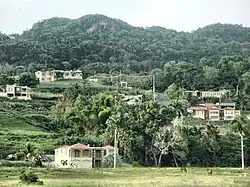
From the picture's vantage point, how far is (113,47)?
15575 centimetres

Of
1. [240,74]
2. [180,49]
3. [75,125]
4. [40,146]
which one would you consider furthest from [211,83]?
[180,49]

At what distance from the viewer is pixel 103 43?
159 meters

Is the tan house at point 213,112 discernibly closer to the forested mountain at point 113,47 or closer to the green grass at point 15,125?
the green grass at point 15,125

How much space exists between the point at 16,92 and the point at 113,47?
74.3 meters

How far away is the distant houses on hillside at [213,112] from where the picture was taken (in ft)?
276

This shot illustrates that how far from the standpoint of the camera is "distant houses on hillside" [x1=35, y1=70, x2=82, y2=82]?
103m

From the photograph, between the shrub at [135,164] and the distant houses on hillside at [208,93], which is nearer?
the shrub at [135,164]

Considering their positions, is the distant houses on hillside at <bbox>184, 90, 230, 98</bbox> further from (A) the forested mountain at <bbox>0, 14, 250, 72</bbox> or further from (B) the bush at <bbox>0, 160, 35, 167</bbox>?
(B) the bush at <bbox>0, 160, 35, 167</bbox>

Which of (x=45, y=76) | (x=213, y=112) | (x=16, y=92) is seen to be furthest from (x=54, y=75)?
(x=213, y=112)

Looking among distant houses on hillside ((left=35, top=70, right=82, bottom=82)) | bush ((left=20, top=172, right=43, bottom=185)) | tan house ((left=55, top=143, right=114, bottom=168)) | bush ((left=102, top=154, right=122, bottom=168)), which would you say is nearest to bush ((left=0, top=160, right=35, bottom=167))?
tan house ((left=55, top=143, right=114, bottom=168))

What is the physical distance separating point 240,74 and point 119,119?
54400 mm

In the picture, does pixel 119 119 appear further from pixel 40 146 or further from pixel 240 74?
pixel 240 74

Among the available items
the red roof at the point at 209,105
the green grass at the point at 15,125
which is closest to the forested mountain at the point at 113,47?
the red roof at the point at 209,105

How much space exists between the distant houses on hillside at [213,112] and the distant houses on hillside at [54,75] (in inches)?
1131
